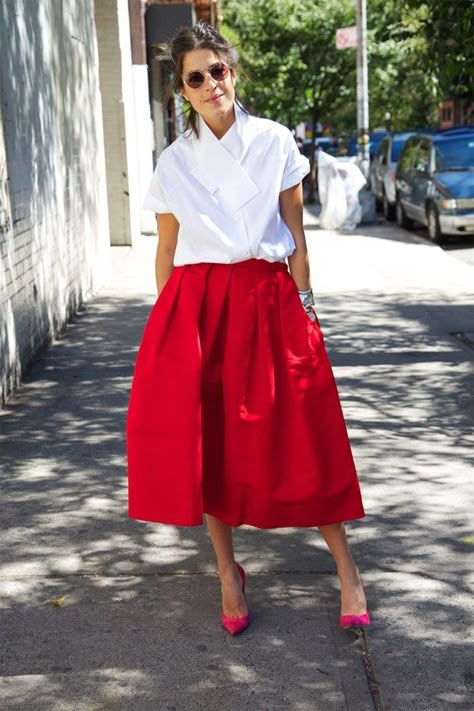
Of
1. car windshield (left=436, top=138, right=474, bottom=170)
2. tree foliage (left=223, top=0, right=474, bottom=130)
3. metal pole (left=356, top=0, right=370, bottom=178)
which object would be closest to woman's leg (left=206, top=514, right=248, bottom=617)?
car windshield (left=436, top=138, right=474, bottom=170)

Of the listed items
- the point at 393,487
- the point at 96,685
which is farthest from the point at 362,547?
the point at 96,685

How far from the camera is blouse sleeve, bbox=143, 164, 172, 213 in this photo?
3774mm

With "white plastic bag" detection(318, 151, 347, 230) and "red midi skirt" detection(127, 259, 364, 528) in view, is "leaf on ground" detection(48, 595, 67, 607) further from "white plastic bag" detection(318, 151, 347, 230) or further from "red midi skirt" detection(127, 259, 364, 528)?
"white plastic bag" detection(318, 151, 347, 230)

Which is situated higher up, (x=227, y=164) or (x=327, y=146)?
(x=227, y=164)

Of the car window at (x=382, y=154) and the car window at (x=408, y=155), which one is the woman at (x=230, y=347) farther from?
the car window at (x=382, y=154)

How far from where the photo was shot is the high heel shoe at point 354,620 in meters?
3.87

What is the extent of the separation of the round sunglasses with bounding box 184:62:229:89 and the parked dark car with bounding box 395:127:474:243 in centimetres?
1384

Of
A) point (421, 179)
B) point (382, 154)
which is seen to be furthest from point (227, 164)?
point (382, 154)

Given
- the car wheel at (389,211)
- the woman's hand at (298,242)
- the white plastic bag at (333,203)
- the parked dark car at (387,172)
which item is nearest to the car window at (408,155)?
the parked dark car at (387,172)

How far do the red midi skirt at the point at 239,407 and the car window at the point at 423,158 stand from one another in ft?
50.2

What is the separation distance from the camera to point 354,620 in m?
3.87

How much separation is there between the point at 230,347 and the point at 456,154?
15361 millimetres

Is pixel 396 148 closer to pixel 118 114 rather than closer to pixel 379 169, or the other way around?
pixel 379 169

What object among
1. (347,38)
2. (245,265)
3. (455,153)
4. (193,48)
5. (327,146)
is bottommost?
(327,146)
